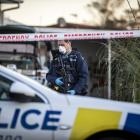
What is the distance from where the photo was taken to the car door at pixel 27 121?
22.2 feet

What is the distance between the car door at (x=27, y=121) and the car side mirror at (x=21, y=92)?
41 mm

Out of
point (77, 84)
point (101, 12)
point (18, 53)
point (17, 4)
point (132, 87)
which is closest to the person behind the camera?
point (77, 84)

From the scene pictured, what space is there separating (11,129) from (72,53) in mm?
3447

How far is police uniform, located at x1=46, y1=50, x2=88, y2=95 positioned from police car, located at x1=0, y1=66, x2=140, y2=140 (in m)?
2.99

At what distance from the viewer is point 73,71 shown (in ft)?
Answer: 33.0

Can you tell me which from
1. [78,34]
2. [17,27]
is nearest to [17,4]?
[17,27]

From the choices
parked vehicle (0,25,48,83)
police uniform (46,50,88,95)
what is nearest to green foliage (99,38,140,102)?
police uniform (46,50,88,95)

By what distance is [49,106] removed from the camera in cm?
682

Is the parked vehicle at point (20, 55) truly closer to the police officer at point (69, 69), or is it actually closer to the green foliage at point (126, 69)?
the green foliage at point (126, 69)

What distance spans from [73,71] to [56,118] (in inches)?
130

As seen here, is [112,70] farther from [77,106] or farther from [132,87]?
[77,106]

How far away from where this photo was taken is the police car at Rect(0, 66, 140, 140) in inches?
266

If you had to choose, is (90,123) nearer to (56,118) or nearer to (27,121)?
(56,118)

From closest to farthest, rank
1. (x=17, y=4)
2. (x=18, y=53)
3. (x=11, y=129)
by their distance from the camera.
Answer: (x=11, y=129) → (x=18, y=53) → (x=17, y=4)
